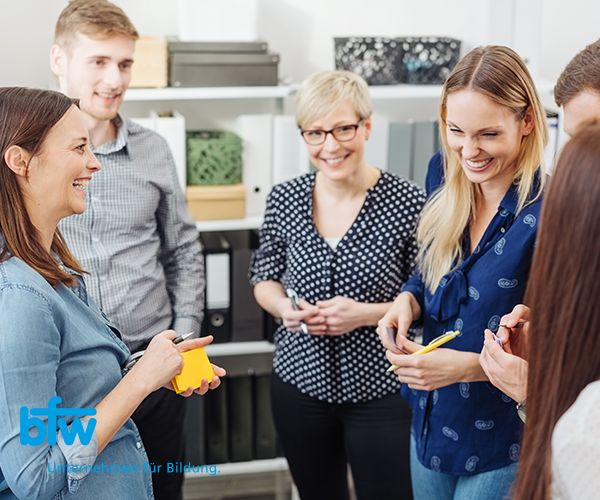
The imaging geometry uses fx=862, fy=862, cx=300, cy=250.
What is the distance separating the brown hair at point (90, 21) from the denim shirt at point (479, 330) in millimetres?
1083

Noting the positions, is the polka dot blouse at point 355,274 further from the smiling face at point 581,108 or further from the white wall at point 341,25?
the white wall at point 341,25

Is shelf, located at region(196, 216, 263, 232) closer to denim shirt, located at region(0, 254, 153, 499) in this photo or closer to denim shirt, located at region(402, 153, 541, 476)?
denim shirt, located at region(402, 153, 541, 476)

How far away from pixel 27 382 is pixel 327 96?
1.21m

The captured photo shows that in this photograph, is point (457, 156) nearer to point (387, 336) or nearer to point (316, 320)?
point (387, 336)

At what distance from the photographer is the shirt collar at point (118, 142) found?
7.41 ft

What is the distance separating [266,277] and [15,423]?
1161 mm

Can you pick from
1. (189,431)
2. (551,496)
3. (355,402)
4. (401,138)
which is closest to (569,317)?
(551,496)

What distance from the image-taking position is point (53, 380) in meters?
1.40

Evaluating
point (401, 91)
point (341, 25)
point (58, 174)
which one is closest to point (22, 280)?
point (58, 174)

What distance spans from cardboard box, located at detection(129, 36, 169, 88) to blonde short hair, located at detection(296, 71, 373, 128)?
74cm

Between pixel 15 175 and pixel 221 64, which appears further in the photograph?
pixel 221 64

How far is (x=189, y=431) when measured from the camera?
3127 millimetres

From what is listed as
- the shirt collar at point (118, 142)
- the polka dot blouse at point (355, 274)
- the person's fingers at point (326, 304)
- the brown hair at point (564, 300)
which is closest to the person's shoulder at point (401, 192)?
the polka dot blouse at point (355, 274)

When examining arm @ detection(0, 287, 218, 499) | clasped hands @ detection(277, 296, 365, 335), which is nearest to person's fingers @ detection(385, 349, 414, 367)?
clasped hands @ detection(277, 296, 365, 335)
